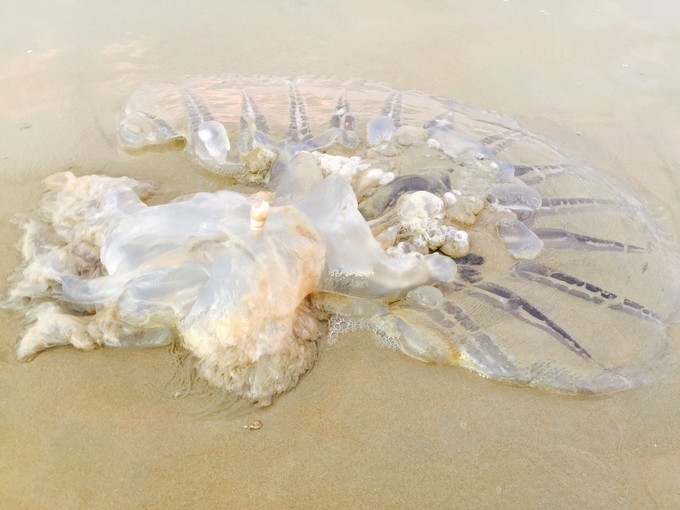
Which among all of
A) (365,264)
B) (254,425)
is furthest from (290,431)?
(365,264)

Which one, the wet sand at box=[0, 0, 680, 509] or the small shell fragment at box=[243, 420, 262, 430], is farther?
the small shell fragment at box=[243, 420, 262, 430]

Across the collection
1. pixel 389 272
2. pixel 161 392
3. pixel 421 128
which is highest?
pixel 421 128

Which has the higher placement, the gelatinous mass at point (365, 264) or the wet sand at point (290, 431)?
A: the gelatinous mass at point (365, 264)

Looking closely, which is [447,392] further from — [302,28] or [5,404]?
[302,28]

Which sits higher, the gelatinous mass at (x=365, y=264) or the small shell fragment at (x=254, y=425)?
the gelatinous mass at (x=365, y=264)

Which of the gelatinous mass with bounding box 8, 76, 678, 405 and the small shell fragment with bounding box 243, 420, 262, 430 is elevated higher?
the gelatinous mass with bounding box 8, 76, 678, 405

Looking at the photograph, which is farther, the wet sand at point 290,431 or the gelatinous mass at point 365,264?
the gelatinous mass at point 365,264

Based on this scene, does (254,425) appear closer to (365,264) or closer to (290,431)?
(290,431)

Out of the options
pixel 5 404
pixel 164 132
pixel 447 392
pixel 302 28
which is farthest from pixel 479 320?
pixel 302 28
